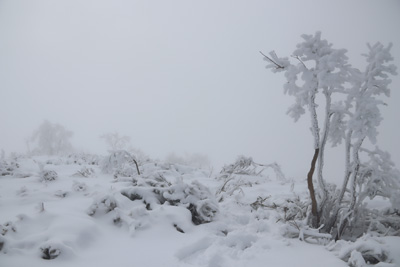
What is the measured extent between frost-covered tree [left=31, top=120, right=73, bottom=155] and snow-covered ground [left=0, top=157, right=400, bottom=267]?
1243 inches

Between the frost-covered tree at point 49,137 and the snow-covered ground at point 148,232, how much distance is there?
104 ft

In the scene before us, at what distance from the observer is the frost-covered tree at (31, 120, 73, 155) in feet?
101

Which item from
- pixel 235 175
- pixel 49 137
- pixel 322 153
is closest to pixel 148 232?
pixel 322 153

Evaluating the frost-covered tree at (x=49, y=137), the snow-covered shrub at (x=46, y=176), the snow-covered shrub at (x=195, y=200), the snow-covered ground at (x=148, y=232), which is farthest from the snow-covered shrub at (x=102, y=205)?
the frost-covered tree at (x=49, y=137)

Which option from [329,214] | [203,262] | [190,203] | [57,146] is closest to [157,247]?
[203,262]

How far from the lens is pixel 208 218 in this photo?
3650mm

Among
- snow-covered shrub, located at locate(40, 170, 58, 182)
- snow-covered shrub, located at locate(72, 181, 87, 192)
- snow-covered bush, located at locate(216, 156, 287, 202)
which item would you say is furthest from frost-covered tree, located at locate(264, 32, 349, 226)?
snow-covered shrub, located at locate(40, 170, 58, 182)

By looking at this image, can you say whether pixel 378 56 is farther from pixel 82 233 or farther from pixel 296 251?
pixel 82 233

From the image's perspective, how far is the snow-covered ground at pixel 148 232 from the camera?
2.47 m

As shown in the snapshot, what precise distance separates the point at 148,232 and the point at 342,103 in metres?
3.46

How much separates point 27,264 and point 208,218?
7.58ft

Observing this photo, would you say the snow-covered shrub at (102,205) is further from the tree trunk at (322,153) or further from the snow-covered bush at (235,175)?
the tree trunk at (322,153)

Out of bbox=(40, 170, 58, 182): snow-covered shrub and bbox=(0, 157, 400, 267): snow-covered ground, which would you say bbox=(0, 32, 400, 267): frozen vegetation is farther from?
bbox=(40, 170, 58, 182): snow-covered shrub

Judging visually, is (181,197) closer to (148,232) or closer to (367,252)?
(148,232)
